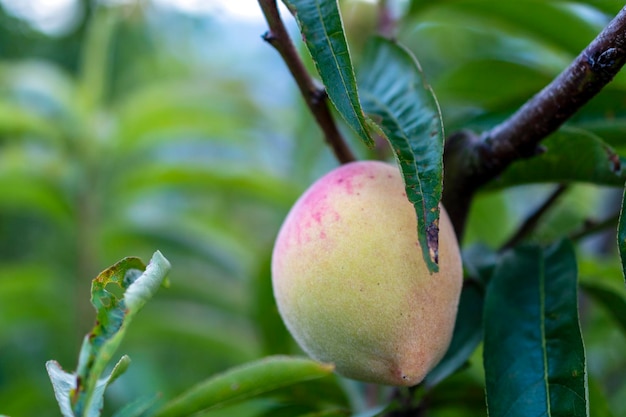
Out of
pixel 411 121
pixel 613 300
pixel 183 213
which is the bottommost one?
pixel 183 213

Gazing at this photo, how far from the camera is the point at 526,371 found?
0.52m

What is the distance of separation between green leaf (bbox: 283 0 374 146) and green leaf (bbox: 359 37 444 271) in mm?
49

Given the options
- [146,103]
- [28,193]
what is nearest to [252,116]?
[146,103]

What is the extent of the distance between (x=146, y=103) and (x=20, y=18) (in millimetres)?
929

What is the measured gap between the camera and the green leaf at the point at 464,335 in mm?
627

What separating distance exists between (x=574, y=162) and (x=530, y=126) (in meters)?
0.09

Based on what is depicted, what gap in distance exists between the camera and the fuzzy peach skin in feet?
1.55

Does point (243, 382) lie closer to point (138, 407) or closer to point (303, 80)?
point (138, 407)

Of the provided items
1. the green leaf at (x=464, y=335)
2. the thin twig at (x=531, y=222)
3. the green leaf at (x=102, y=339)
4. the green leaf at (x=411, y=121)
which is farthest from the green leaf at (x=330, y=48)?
the thin twig at (x=531, y=222)

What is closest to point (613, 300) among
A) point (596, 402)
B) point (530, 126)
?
point (596, 402)

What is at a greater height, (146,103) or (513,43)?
(146,103)

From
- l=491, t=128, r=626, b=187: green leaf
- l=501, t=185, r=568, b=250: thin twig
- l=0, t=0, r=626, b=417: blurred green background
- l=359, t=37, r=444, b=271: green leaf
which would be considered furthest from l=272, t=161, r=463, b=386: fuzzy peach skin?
l=0, t=0, r=626, b=417: blurred green background

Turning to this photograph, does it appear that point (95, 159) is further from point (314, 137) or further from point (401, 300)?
point (401, 300)

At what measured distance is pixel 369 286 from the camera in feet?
1.54
